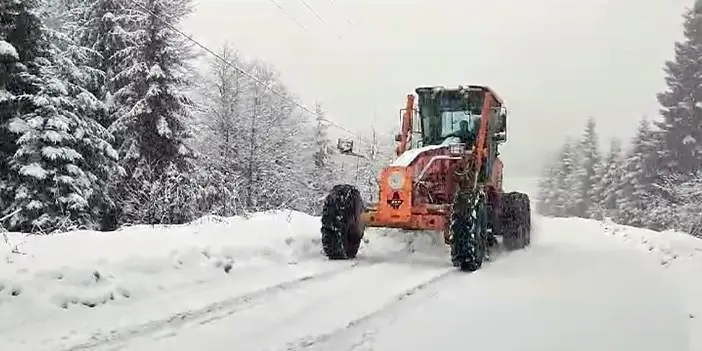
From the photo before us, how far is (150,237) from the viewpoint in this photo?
859 centimetres

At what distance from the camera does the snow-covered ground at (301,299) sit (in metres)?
4.95

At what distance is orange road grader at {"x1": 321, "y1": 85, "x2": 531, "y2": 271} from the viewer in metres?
9.55

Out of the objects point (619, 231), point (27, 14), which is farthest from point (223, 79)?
point (619, 231)

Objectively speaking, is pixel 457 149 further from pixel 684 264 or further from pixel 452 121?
pixel 684 264

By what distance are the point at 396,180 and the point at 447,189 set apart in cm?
143

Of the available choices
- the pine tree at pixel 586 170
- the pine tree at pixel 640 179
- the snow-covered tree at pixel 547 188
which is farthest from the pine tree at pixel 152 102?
the snow-covered tree at pixel 547 188

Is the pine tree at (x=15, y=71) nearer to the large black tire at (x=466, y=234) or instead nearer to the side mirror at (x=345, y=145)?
the side mirror at (x=345, y=145)

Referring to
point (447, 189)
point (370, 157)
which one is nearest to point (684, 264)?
point (447, 189)

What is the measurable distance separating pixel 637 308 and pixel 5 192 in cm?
1606

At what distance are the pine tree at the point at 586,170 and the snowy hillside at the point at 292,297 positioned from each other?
162 feet

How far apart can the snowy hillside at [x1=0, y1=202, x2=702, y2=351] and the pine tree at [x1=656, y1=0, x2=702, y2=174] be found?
1360 centimetres

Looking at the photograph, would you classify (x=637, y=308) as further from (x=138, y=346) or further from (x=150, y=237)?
(x=150, y=237)

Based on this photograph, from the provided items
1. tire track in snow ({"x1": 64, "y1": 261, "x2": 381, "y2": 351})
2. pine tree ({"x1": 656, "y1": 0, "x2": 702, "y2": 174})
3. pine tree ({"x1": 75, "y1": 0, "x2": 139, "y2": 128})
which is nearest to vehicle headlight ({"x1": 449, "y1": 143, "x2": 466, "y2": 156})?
tire track in snow ({"x1": 64, "y1": 261, "x2": 381, "y2": 351})

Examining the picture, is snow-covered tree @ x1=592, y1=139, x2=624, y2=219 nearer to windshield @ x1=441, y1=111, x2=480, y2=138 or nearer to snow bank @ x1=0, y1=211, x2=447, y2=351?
windshield @ x1=441, y1=111, x2=480, y2=138
